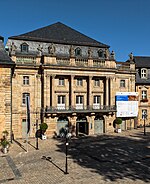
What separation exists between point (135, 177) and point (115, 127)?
764 inches

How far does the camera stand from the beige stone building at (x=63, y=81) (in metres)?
29.4

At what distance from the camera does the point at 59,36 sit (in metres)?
33.6

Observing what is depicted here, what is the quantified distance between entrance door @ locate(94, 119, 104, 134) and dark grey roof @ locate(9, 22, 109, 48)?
459 inches

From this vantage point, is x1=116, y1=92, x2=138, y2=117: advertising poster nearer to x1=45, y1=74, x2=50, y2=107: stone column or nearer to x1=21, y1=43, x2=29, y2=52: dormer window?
x1=45, y1=74, x2=50, y2=107: stone column

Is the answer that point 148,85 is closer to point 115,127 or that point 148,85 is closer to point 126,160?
point 115,127

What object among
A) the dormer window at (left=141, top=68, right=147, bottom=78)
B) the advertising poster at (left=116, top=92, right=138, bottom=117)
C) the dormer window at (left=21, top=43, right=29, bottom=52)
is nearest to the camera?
the dormer window at (left=21, top=43, right=29, bottom=52)

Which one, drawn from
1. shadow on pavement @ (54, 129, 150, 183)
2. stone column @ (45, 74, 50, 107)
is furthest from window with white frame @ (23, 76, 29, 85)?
shadow on pavement @ (54, 129, 150, 183)

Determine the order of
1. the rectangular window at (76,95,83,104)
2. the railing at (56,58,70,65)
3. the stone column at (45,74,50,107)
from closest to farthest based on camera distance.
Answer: the stone column at (45,74,50,107)
the railing at (56,58,70,65)
the rectangular window at (76,95,83,104)

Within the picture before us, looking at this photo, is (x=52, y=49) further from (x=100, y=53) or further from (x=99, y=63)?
(x=100, y=53)

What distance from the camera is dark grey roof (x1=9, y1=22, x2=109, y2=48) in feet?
104

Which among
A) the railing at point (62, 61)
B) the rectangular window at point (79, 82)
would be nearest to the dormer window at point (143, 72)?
the rectangular window at point (79, 82)

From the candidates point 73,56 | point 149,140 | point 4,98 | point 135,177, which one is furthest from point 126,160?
point 73,56

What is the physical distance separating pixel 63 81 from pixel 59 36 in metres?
7.32

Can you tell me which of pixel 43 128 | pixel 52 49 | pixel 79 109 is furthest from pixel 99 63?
pixel 43 128
